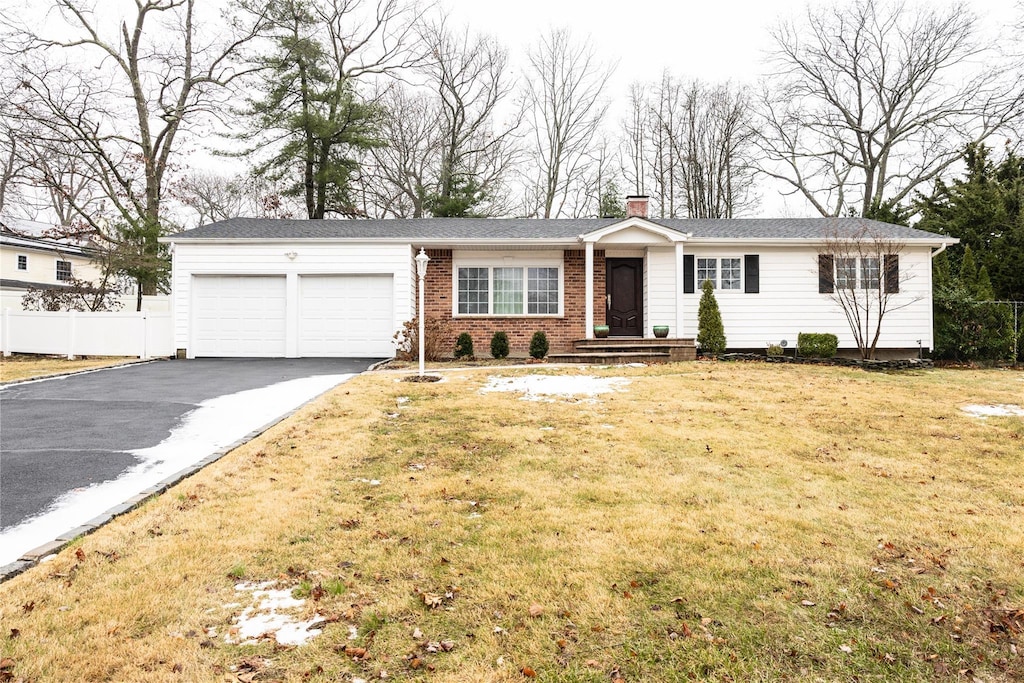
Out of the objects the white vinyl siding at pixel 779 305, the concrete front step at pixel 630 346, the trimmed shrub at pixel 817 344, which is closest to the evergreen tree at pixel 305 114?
the concrete front step at pixel 630 346

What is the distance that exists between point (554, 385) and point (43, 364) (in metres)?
11.7

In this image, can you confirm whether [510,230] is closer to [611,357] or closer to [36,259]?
[611,357]

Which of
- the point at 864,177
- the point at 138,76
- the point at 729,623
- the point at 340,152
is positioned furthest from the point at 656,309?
the point at 138,76

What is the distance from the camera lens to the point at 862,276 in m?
13.6

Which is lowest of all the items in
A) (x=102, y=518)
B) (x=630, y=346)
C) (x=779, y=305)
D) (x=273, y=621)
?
(x=273, y=621)

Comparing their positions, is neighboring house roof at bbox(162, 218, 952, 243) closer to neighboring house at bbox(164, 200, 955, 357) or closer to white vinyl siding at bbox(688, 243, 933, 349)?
neighboring house at bbox(164, 200, 955, 357)

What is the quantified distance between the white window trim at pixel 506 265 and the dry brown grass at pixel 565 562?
8.67 metres

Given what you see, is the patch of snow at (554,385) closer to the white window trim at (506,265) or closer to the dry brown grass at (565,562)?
the dry brown grass at (565,562)

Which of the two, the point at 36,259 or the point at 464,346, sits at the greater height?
the point at 36,259

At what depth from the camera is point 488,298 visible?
14.5m

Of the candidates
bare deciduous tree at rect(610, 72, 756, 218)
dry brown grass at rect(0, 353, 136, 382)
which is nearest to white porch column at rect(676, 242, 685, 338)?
dry brown grass at rect(0, 353, 136, 382)

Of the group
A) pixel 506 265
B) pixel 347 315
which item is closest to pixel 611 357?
pixel 506 265

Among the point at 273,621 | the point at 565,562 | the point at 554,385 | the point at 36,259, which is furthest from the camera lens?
the point at 36,259

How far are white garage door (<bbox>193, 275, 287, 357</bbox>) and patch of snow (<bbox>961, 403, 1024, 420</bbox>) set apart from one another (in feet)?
43.7
